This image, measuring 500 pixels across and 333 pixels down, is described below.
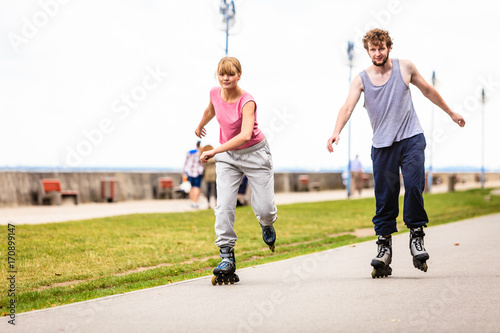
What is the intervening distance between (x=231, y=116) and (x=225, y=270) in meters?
1.37

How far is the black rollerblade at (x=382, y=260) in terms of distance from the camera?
664 cm

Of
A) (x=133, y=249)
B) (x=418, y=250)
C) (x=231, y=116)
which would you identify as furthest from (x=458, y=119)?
(x=133, y=249)

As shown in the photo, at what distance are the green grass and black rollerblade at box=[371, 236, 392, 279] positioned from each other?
1.93m

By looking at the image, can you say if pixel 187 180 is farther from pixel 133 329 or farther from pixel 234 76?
pixel 133 329

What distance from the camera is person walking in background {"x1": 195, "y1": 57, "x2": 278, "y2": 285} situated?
6.31 meters

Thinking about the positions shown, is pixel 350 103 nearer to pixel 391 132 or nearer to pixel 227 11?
pixel 391 132

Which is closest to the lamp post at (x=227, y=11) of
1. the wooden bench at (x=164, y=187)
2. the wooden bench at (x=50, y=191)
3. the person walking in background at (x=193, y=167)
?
the person walking in background at (x=193, y=167)

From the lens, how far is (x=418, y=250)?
21.5 feet

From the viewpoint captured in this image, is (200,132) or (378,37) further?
(200,132)

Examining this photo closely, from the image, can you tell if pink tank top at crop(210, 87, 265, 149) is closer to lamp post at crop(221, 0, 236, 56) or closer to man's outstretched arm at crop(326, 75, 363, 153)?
man's outstretched arm at crop(326, 75, 363, 153)

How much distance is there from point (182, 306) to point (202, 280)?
1.46m

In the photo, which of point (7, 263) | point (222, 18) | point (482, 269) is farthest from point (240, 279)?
point (222, 18)

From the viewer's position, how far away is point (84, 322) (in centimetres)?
483

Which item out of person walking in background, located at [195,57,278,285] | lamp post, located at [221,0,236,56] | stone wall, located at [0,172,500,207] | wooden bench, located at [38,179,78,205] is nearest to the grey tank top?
person walking in background, located at [195,57,278,285]
